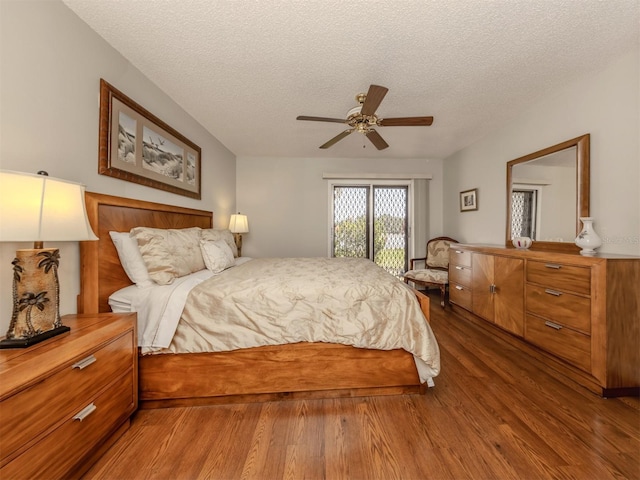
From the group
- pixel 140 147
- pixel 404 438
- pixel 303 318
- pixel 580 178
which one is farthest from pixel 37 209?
pixel 580 178

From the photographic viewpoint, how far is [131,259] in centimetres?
175

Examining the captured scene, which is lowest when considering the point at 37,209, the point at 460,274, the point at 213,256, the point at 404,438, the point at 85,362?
the point at 404,438

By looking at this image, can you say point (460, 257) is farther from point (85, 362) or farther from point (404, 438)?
point (85, 362)

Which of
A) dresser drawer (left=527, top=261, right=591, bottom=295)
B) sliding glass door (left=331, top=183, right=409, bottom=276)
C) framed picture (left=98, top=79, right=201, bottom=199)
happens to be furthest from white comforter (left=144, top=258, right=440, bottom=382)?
sliding glass door (left=331, top=183, right=409, bottom=276)

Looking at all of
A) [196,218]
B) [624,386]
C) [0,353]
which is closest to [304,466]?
[0,353]

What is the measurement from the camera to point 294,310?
67.5 inches

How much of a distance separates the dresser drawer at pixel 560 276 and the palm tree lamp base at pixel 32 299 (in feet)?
10.3

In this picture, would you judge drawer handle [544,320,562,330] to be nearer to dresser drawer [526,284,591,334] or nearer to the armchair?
dresser drawer [526,284,591,334]

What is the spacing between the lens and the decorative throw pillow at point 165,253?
179cm

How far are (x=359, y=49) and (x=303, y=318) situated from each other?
1914 millimetres

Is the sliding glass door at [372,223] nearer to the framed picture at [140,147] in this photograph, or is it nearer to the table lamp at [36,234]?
the framed picture at [140,147]

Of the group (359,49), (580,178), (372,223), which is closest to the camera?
(359,49)

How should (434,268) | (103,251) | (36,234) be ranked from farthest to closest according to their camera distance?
1. (434,268)
2. (103,251)
3. (36,234)

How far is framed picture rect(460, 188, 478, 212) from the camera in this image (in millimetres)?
3743
